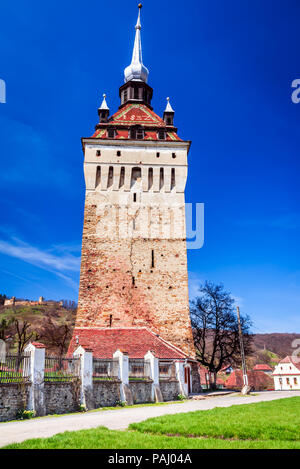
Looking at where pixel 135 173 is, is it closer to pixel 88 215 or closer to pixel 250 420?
pixel 88 215

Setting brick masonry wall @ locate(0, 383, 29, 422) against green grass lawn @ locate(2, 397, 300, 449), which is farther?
brick masonry wall @ locate(0, 383, 29, 422)

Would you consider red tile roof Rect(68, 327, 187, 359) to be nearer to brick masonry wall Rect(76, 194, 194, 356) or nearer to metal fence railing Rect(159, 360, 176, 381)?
metal fence railing Rect(159, 360, 176, 381)

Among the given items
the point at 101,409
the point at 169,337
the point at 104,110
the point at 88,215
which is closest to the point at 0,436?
the point at 101,409

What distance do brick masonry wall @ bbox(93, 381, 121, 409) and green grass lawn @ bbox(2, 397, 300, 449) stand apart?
739cm

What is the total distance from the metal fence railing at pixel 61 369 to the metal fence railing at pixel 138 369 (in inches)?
181

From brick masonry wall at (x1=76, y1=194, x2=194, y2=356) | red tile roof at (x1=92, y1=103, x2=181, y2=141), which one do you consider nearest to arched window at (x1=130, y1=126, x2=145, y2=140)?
red tile roof at (x1=92, y1=103, x2=181, y2=141)

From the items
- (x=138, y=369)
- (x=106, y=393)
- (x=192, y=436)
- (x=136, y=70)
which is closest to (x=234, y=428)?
(x=192, y=436)

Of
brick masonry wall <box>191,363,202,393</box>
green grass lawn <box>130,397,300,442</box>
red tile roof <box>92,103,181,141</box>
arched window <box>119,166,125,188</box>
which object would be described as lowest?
brick masonry wall <box>191,363,202,393</box>

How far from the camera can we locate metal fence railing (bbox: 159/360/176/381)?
886 inches

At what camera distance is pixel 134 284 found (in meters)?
29.2

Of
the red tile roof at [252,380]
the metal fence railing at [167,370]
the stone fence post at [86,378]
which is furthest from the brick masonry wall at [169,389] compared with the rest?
the red tile roof at [252,380]

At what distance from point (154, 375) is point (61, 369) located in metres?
7.26

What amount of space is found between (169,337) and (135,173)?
13200mm

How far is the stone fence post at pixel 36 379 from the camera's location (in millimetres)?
13039
